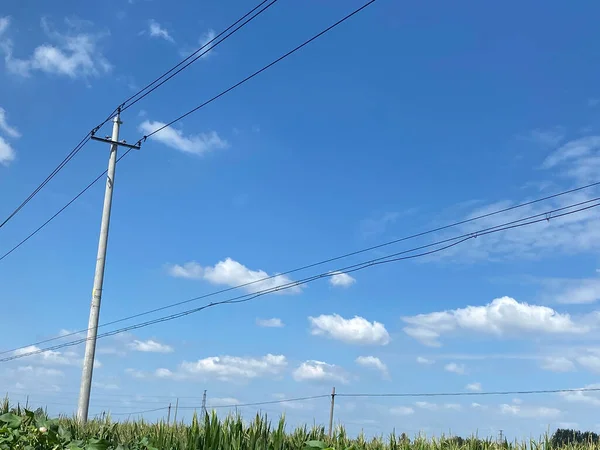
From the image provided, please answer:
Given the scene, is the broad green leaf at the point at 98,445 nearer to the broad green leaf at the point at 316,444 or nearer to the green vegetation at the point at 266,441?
the green vegetation at the point at 266,441

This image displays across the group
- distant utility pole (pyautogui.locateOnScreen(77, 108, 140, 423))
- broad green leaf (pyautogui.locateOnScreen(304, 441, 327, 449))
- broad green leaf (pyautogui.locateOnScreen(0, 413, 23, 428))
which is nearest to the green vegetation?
broad green leaf (pyautogui.locateOnScreen(304, 441, 327, 449))

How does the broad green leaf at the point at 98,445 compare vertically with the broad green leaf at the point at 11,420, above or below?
below

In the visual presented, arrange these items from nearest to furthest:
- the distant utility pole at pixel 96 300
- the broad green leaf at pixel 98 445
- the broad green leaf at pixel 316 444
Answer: the broad green leaf at pixel 316 444 < the broad green leaf at pixel 98 445 < the distant utility pole at pixel 96 300

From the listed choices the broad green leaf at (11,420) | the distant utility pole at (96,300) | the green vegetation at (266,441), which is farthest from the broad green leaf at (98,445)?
the distant utility pole at (96,300)

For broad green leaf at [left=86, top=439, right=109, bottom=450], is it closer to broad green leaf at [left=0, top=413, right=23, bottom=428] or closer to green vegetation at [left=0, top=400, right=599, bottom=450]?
green vegetation at [left=0, top=400, right=599, bottom=450]

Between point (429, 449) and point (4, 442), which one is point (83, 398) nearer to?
point (4, 442)

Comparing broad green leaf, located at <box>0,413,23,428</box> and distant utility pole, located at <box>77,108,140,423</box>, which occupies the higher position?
distant utility pole, located at <box>77,108,140,423</box>

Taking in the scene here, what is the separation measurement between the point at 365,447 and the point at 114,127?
1695 cm

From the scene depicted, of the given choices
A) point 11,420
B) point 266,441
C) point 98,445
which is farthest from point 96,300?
point 266,441

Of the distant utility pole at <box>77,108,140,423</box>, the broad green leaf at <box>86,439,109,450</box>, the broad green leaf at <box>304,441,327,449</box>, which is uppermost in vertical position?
the distant utility pole at <box>77,108,140,423</box>

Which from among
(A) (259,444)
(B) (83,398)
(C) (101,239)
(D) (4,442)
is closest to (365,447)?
(A) (259,444)

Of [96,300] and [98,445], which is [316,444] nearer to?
[98,445]

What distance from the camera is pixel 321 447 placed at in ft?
19.4

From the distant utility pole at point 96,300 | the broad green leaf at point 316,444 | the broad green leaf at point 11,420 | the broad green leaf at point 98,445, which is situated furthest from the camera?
the distant utility pole at point 96,300
